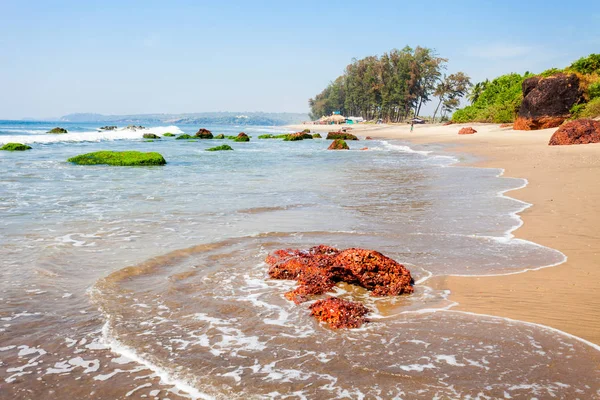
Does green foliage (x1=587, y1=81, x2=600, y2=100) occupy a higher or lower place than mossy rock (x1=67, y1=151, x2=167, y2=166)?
higher

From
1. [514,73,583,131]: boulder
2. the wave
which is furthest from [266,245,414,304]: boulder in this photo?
the wave

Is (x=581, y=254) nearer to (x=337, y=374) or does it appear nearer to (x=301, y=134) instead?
A: (x=337, y=374)

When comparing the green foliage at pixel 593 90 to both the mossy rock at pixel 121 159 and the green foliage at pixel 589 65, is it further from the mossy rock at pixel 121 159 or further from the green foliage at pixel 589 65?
the mossy rock at pixel 121 159

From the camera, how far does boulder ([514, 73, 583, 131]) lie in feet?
110

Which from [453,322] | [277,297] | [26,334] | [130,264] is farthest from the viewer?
[130,264]

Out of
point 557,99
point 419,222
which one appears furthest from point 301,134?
point 419,222

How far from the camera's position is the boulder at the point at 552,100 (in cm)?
3353

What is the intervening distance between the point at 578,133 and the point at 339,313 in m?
22.5

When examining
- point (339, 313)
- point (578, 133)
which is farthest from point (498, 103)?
point (339, 313)

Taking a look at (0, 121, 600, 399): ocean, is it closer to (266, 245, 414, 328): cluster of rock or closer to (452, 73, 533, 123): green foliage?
(266, 245, 414, 328): cluster of rock

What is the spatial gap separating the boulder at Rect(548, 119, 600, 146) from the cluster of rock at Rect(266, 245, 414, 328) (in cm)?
2080

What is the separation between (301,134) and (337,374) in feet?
150

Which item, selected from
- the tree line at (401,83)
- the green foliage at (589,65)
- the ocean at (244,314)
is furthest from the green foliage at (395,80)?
the ocean at (244,314)

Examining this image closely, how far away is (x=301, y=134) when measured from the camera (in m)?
48.2
